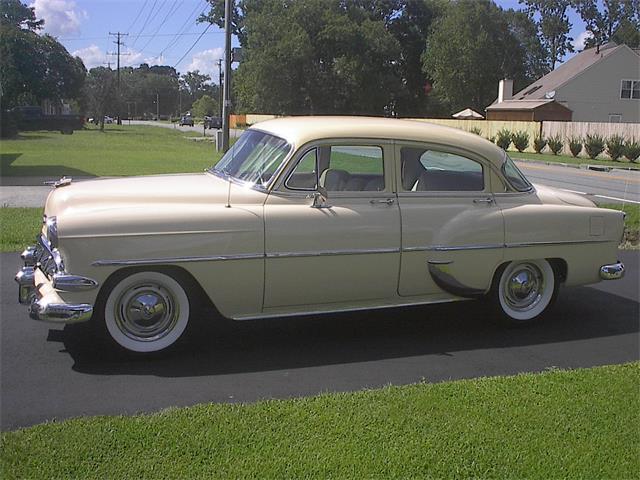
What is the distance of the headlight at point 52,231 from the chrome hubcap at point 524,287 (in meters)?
3.46

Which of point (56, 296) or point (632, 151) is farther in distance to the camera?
point (632, 151)

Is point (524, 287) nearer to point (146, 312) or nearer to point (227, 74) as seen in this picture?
point (146, 312)

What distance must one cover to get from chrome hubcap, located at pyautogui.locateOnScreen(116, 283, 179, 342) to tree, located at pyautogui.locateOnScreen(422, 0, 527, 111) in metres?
67.7

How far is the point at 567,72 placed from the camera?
169 feet

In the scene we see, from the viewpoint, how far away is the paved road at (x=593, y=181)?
16281mm

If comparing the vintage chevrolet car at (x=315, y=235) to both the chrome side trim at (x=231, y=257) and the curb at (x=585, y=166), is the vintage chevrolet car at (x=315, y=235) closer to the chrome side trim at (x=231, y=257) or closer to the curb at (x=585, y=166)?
the chrome side trim at (x=231, y=257)

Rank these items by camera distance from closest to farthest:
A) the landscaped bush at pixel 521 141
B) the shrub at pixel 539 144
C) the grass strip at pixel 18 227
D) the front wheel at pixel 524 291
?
the front wheel at pixel 524 291 < the grass strip at pixel 18 227 < the shrub at pixel 539 144 < the landscaped bush at pixel 521 141

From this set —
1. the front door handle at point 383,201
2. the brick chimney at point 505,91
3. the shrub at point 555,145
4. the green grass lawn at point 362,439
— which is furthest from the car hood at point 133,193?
the brick chimney at point 505,91

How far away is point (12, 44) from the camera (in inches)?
1314

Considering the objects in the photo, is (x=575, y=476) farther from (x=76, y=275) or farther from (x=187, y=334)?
(x=76, y=275)

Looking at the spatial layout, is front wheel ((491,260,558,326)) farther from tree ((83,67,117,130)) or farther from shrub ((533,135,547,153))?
tree ((83,67,117,130))

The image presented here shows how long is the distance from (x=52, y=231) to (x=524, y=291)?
3.68m

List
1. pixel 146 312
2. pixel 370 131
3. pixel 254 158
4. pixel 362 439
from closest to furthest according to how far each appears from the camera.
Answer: pixel 362 439
pixel 146 312
pixel 370 131
pixel 254 158

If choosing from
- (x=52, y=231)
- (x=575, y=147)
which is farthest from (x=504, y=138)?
(x=52, y=231)
